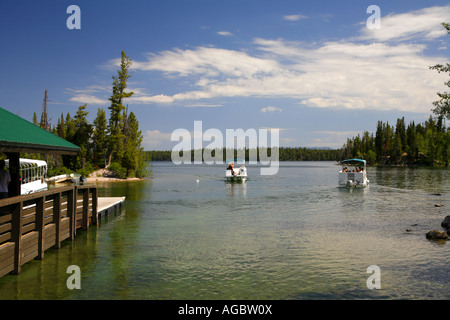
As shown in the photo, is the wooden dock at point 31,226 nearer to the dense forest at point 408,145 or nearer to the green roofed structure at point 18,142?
the green roofed structure at point 18,142

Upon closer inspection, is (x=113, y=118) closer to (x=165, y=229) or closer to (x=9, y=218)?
(x=165, y=229)

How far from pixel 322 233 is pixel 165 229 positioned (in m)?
8.34

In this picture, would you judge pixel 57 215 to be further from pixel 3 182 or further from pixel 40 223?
pixel 3 182

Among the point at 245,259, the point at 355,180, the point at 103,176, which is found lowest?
the point at 245,259

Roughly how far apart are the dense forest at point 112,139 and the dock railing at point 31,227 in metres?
57.2

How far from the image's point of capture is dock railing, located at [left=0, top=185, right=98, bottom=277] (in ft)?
36.2

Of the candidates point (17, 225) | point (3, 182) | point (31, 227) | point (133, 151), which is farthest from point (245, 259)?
point (133, 151)

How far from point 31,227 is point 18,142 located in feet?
10.0

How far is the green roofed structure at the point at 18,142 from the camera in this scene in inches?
454

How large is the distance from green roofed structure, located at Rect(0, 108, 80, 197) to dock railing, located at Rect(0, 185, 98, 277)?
4.90 ft

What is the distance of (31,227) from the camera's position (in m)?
12.9

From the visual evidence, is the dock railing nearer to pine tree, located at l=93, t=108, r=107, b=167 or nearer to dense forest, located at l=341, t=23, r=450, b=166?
pine tree, located at l=93, t=108, r=107, b=167
